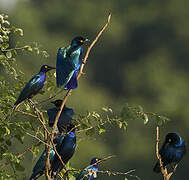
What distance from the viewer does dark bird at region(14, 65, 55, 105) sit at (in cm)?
442

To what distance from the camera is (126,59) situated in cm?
3597

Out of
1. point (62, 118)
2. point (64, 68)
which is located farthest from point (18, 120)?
point (64, 68)

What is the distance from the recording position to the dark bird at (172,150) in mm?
5945

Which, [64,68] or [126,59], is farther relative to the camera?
[126,59]

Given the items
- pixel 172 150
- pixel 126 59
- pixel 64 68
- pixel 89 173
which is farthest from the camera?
pixel 126 59

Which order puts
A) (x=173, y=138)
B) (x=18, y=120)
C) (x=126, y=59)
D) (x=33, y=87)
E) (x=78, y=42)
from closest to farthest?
1. (x=18, y=120)
2. (x=33, y=87)
3. (x=78, y=42)
4. (x=173, y=138)
5. (x=126, y=59)

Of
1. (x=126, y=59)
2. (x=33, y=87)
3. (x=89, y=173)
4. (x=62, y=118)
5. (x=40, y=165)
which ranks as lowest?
(x=126, y=59)

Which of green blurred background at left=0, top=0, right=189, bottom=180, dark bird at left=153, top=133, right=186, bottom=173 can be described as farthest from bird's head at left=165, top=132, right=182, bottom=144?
green blurred background at left=0, top=0, right=189, bottom=180

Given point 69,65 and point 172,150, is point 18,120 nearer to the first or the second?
point 69,65

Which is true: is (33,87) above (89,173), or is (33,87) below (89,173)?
above

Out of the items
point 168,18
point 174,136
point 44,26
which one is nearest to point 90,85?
point 44,26

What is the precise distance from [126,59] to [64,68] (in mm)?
31618

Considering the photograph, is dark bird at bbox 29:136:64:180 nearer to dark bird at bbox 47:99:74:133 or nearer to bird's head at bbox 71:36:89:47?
dark bird at bbox 47:99:74:133

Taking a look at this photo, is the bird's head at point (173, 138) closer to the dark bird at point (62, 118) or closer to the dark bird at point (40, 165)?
the dark bird at point (40, 165)
